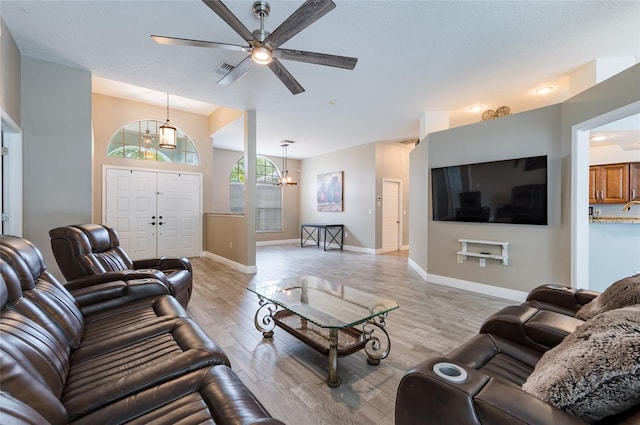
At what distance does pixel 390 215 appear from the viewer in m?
7.66

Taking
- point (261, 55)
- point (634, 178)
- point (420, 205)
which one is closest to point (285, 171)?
point (420, 205)

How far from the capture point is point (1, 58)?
2.55m

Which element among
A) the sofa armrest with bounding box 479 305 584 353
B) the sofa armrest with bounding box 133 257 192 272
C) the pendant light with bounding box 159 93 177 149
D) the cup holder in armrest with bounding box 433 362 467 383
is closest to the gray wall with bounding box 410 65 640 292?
the sofa armrest with bounding box 479 305 584 353

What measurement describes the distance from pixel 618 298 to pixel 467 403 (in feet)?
3.95

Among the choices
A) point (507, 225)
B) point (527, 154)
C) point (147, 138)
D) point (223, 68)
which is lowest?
point (507, 225)

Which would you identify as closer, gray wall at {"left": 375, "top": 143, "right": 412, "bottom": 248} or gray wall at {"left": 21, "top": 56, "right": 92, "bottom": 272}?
gray wall at {"left": 21, "top": 56, "right": 92, "bottom": 272}

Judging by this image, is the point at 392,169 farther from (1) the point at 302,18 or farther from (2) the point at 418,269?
(1) the point at 302,18

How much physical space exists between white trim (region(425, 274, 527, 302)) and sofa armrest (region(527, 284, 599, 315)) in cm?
181

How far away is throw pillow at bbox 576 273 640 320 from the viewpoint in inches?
53.0

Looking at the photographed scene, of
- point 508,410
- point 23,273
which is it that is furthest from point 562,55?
point 23,273

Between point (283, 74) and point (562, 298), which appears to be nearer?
point (562, 298)

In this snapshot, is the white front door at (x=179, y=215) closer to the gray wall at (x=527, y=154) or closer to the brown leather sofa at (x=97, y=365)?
the brown leather sofa at (x=97, y=365)

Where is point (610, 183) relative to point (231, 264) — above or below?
above

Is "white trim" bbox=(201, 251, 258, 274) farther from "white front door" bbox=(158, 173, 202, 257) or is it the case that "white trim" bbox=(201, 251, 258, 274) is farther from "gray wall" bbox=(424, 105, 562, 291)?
"gray wall" bbox=(424, 105, 562, 291)
